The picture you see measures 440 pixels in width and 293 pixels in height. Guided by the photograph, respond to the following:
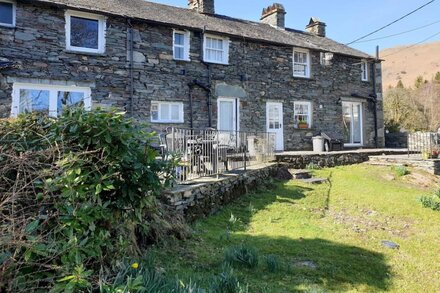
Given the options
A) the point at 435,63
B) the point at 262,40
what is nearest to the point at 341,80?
the point at 262,40

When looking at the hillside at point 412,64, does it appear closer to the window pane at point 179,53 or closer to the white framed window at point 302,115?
the white framed window at point 302,115

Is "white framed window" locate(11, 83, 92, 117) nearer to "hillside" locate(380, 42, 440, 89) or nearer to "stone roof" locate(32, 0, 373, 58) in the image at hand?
"stone roof" locate(32, 0, 373, 58)

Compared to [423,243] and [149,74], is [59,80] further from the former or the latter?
[423,243]

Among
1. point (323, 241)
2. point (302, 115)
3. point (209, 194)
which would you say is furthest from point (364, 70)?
point (323, 241)

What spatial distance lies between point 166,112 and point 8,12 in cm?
616

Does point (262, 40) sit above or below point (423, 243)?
above

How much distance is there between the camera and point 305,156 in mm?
13930

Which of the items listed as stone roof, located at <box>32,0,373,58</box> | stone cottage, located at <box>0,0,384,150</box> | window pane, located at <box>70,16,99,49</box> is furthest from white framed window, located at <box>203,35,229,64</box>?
window pane, located at <box>70,16,99,49</box>

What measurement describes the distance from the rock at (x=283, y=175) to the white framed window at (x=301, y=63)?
7113 mm

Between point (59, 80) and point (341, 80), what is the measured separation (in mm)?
14234

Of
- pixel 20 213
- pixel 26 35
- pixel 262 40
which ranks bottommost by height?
pixel 20 213

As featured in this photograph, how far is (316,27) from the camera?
866 inches

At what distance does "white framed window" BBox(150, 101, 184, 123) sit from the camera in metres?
13.5

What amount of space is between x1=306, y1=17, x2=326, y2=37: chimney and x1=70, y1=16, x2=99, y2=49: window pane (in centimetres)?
1450
